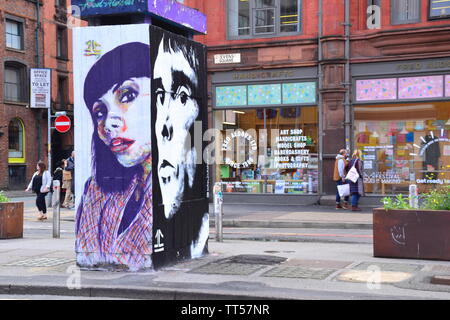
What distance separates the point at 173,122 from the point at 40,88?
98.0ft

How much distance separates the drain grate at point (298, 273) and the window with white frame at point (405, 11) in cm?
1241

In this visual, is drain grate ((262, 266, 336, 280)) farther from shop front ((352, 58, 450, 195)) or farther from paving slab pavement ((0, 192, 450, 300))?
shop front ((352, 58, 450, 195))

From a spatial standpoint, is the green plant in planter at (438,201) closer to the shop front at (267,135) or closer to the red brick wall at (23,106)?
the shop front at (267,135)

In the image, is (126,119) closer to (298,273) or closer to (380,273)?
(298,273)

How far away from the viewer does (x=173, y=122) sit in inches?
351

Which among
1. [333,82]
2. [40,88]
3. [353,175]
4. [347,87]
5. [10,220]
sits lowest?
[10,220]

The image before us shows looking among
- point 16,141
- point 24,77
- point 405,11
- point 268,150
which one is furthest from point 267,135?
point 24,77

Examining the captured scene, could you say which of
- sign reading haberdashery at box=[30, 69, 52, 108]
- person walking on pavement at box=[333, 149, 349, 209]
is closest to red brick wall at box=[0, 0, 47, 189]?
sign reading haberdashery at box=[30, 69, 52, 108]

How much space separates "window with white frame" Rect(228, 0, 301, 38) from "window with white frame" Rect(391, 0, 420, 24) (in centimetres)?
300

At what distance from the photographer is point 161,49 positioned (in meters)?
8.59

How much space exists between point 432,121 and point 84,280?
1362 cm

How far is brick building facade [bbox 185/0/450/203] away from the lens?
18562 mm

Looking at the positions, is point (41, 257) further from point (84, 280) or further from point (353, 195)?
point (353, 195)

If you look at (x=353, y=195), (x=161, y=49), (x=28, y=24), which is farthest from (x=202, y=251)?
(x=28, y=24)
